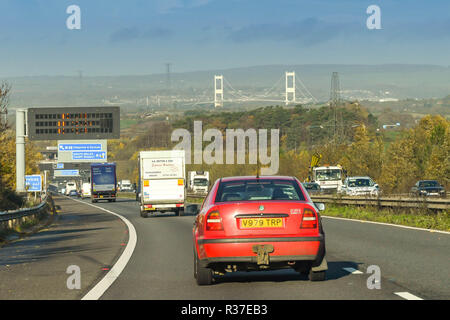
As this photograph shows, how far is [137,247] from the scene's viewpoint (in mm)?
19031

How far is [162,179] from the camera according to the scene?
1572 inches

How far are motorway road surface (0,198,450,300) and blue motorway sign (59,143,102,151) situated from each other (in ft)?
291

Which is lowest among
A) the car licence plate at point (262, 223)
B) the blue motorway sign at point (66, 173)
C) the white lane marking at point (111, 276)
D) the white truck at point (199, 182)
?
the blue motorway sign at point (66, 173)

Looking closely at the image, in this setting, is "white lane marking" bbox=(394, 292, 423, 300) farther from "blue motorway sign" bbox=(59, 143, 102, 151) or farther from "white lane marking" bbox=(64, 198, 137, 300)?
"blue motorway sign" bbox=(59, 143, 102, 151)

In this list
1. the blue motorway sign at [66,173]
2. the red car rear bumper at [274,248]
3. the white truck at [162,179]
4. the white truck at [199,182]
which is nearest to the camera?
the red car rear bumper at [274,248]

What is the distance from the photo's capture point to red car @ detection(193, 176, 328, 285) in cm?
1059

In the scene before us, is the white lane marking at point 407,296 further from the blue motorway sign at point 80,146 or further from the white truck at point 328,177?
the blue motorway sign at point 80,146

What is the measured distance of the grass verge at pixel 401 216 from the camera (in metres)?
23.6

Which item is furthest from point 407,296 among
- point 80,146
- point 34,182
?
point 80,146

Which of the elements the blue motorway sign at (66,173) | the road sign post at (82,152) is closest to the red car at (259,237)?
the road sign post at (82,152)

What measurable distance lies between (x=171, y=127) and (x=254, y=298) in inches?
5940

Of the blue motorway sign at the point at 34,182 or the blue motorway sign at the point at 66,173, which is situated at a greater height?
the blue motorway sign at the point at 34,182

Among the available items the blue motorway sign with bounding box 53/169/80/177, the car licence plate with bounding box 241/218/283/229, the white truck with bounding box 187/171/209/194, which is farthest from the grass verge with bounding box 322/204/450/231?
the blue motorway sign with bounding box 53/169/80/177

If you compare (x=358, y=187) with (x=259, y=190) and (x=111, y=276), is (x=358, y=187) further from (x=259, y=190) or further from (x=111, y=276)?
(x=259, y=190)
